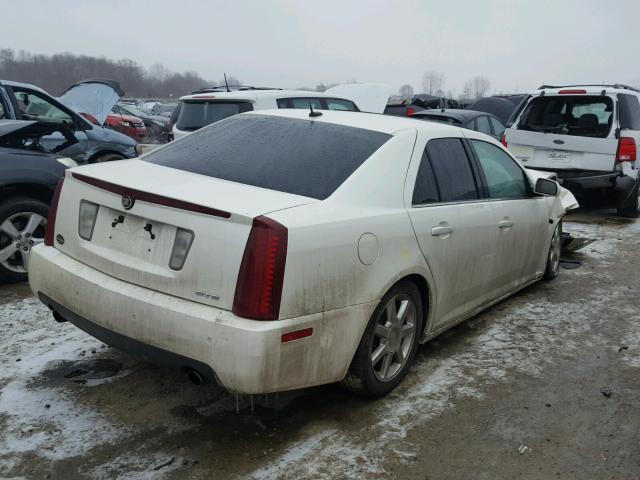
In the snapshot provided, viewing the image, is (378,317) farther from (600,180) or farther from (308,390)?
(600,180)

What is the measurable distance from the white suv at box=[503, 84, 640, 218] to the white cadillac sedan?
16.7 ft

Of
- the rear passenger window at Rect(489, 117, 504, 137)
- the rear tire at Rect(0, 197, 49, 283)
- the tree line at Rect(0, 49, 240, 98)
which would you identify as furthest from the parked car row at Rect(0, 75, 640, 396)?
the tree line at Rect(0, 49, 240, 98)

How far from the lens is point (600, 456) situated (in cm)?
289

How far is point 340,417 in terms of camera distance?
3.19 metres

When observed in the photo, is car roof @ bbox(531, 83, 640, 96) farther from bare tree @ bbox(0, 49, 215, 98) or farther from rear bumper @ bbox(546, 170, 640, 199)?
bare tree @ bbox(0, 49, 215, 98)

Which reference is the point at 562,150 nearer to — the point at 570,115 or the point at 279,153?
the point at 570,115

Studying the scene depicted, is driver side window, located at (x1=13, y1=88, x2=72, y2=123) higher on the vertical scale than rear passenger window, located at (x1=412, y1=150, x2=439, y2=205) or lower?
higher

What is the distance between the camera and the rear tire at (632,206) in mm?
8773

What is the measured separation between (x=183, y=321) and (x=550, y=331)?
118 inches

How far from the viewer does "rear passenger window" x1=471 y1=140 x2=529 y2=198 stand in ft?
14.1

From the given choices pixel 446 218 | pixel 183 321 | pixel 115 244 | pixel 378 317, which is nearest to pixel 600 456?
pixel 378 317

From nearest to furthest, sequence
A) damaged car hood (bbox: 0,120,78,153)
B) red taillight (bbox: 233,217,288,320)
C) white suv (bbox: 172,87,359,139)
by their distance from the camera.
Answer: red taillight (bbox: 233,217,288,320) → damaged car hood (bbox: 0,120,78,153) → white suv (bbox: 172,87,359,139)

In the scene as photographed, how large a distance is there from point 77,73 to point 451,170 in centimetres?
10806

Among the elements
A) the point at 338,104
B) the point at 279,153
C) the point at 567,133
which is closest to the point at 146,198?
the point at 279,153
